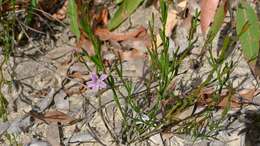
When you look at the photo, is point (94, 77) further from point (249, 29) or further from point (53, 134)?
point (249, 29)

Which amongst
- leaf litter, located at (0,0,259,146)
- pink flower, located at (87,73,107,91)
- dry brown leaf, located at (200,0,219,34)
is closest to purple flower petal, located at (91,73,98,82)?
pink flower, located at (87,73,107,91)

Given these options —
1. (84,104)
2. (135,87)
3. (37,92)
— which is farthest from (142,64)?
(37,92)

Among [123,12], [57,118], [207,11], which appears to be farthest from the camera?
[123,12]

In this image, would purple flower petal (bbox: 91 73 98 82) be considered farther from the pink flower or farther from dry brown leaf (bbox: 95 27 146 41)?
dry brown leaf (bbox: 95 27 146 41)

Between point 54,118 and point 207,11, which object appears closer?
point 207,11

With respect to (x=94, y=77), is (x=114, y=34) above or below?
above

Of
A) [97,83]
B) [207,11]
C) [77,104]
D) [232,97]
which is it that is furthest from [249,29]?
[77,104]

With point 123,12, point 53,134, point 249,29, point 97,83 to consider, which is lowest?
point 53,134

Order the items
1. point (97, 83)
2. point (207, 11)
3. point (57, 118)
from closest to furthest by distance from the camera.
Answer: point (97, 83) < point (207, 11) < point (57, 118)
